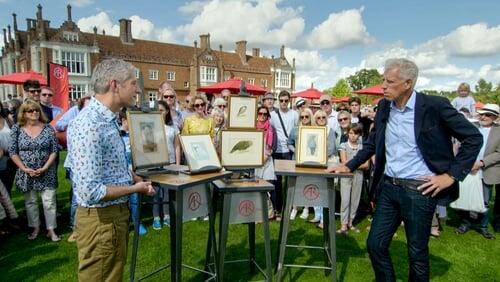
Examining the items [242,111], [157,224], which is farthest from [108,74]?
[157,224]

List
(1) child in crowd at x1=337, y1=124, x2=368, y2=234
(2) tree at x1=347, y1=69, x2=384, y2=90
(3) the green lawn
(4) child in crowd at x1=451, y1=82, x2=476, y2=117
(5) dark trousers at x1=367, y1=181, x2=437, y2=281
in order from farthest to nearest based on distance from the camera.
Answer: (2) tree at x1=347, y1=69, x2=384, y2=90 < (4) child in crowd at x1=451, y1=82, x2=476, y2=117 < (1) child in crowd at x1=337, y1=124, x2=368, y2=234 < (3) the green lawn < (5) dark trousers at x1=367, y1=181, x2=437, y2=281

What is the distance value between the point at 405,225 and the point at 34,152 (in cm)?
489

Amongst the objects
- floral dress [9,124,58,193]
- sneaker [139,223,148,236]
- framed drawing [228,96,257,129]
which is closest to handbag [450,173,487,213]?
framed drawing [228,96,257,129]

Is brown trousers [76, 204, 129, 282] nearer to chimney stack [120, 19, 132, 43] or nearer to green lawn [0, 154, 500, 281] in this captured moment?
green lawn [0, 154, 500, 281]

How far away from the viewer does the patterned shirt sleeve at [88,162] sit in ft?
7.28

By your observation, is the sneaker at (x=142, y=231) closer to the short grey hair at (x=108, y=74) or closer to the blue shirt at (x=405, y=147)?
the short grey hair at (x=108, y=74)

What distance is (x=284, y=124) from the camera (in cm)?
668

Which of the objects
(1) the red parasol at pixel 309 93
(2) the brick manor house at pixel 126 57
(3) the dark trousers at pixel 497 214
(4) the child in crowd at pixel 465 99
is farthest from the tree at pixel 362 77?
(3) the dark trousers at pixel 497 214

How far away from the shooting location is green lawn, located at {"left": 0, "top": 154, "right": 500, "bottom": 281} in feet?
13.9

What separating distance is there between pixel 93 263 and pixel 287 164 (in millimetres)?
2371

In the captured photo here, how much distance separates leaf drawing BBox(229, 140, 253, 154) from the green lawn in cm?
162

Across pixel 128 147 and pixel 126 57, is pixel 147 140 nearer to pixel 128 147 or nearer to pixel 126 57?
pixel 128 147

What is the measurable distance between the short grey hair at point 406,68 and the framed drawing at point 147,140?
2.11 metres

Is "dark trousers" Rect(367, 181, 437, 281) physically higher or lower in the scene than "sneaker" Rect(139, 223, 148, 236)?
higher
